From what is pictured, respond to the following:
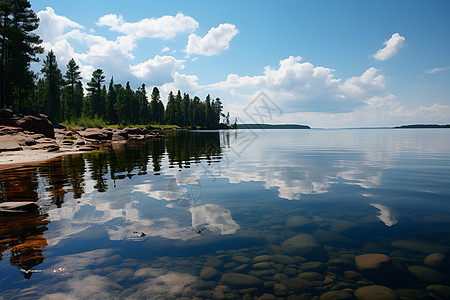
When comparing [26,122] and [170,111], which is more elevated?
[170,111]

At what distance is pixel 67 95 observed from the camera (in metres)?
96.9

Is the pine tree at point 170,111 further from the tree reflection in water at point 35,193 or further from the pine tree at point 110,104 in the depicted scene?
the tree reflection in water at point 35,193

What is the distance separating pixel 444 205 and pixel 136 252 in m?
9.63

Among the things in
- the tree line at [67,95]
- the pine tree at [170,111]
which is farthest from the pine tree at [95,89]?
the pine tree at [170,111]

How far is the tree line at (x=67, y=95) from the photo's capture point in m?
42.2

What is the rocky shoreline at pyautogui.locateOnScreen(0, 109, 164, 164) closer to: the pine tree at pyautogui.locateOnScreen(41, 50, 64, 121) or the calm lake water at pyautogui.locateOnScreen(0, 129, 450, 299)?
the calm lake water at pyautogui.locateOnScreen(0, 129, 450, 299)

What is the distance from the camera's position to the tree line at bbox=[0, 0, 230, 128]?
1660 inches

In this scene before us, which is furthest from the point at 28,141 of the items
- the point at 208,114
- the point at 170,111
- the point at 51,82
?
the point at 208,114

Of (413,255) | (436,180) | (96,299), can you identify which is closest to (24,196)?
(96,299)

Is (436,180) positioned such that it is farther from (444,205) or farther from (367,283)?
(367,283)

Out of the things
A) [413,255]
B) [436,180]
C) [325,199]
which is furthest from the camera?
[436,180]

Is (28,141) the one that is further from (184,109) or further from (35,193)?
(184,109)

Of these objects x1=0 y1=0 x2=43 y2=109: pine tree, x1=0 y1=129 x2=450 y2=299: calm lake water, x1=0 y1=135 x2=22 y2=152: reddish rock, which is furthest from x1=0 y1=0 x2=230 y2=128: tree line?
x1=0 y1=129 x2=450 y2=299: calm lake water

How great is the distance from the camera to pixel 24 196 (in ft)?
28.6
